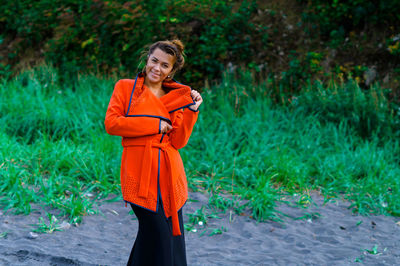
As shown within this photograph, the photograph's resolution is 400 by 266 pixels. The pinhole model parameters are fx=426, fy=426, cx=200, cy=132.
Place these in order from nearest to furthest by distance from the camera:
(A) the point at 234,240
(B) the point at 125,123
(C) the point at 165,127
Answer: (B) the point at 125,123, (C) the point at 165,127, (A) the point at 234,240

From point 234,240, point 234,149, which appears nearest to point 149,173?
point 234,240

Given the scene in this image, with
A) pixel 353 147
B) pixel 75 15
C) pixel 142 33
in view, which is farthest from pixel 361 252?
pixel 75 15

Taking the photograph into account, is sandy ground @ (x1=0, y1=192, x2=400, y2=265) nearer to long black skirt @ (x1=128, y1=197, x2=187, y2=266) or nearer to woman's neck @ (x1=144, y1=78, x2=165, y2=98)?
long black skirt @ (x1=128, y1=197, x2=187, y2=266)

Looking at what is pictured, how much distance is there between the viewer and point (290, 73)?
689 cm

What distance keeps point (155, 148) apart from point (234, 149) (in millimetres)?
3233

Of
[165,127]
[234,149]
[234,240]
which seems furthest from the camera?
[234,149]

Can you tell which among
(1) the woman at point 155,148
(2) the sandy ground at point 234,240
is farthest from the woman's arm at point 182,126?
(2) the sandy ground at point 234,240

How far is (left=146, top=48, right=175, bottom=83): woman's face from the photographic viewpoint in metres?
2.61

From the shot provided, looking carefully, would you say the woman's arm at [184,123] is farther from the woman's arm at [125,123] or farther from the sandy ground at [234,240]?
the sandy ground at [234,240]

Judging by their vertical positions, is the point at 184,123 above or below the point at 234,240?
above

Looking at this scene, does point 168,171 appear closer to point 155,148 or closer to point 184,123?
point 155,148

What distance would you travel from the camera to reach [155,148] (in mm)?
2576

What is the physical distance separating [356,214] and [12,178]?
3.70m

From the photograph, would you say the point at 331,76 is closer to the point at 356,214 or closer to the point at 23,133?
the point at 356,214
